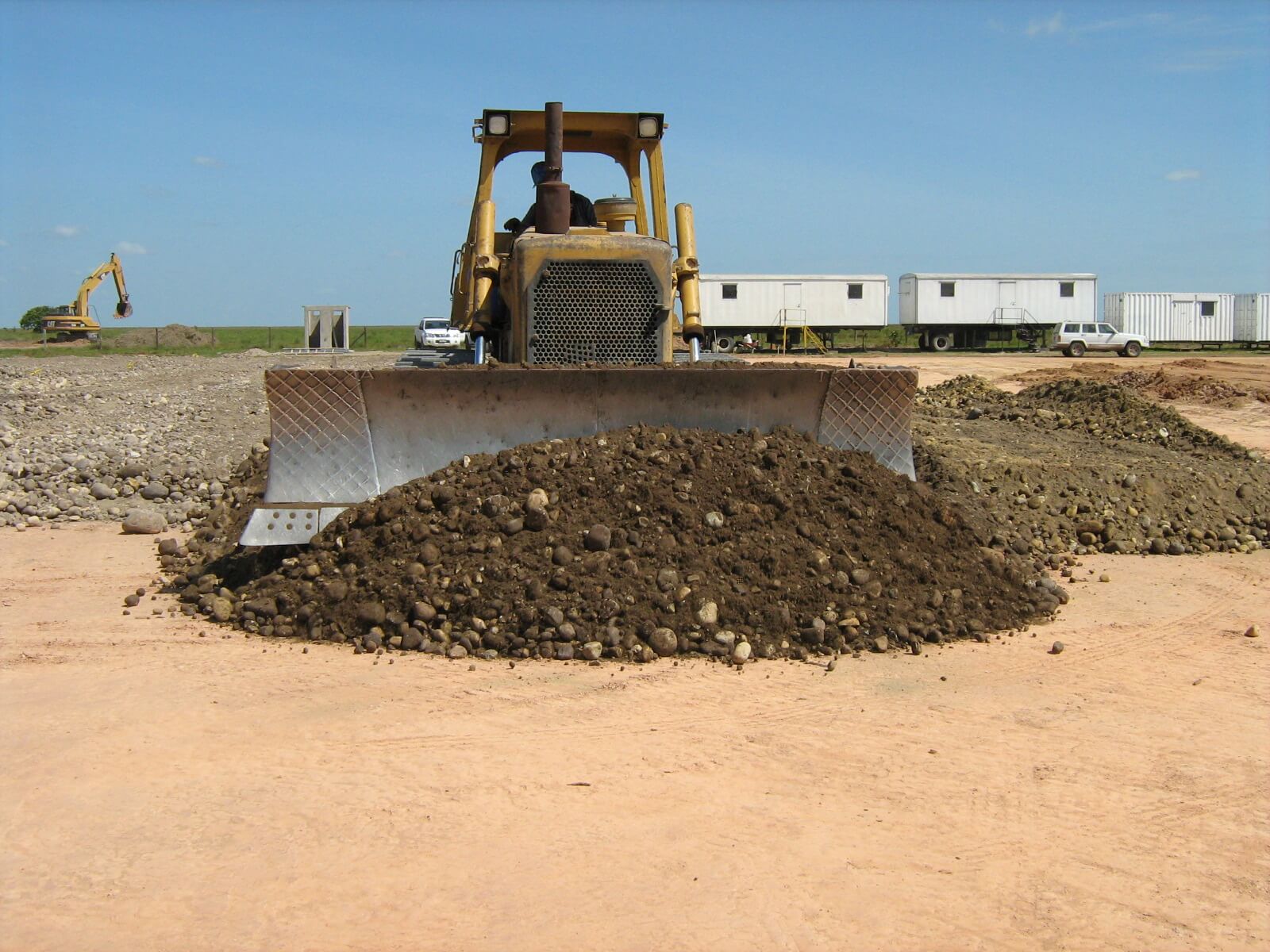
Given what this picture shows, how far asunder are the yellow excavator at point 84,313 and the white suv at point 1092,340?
117 feet

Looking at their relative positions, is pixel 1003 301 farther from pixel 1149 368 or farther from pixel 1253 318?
pixel 1149 368

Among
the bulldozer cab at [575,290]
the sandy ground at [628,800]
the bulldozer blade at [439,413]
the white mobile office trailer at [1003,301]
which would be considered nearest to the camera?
the sandy ground at [628,800]

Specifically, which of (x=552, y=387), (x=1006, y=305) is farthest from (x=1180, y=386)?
(x=1006, y=305)

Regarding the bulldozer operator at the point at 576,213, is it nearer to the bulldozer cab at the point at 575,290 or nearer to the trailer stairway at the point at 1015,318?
the bulldozer cab at the point at 575,290

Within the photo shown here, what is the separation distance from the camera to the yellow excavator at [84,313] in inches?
1880

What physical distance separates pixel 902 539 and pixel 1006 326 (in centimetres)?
3831

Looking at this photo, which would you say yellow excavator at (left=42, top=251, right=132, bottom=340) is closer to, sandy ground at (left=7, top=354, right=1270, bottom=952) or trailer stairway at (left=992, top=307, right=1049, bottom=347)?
trailer stairway at (left=992, top=307, right=1049, bottom=347)

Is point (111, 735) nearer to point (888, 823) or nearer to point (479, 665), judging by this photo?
point (479, 665)

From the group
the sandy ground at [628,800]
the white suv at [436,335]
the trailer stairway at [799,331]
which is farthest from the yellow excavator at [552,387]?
the trailer stairway at [799,331]

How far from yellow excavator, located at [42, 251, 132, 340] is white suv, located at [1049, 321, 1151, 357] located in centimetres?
3553

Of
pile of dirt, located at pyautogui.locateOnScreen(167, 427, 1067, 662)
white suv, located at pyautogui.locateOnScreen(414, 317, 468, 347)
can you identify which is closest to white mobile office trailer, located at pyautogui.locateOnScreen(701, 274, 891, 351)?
white suv, located at pyautogui.locateOnScreen(414, 317, 468, 347)

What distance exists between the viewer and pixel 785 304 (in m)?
41.7

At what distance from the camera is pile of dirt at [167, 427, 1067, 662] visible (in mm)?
5816

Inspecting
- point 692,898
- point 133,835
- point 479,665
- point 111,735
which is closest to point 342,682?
point 479,665
